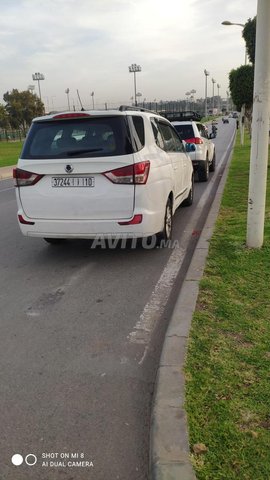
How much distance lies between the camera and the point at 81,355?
11.6 feet

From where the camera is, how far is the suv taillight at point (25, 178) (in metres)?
5.35

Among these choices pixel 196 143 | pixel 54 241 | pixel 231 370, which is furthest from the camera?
pixel 196 143

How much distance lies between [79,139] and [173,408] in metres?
3.49

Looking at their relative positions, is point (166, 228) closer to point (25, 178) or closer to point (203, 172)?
point (25, 178)

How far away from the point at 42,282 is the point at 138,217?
133cm

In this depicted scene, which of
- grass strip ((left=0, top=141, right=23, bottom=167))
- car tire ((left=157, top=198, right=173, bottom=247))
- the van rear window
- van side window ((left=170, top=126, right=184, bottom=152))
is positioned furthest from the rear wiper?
grass strip ((left=0, top=141, right=23, bottom=167))

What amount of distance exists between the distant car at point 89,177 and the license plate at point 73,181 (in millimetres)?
11

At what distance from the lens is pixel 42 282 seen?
5141 millimetres

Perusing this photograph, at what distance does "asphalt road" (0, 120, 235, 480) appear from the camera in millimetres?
2525

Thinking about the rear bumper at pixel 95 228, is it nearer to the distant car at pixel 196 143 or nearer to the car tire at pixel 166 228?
the car tire at pixel 166 228

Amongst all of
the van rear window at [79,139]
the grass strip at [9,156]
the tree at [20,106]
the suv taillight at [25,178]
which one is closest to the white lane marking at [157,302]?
the van rear window at [79,139]

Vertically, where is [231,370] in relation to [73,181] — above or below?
below

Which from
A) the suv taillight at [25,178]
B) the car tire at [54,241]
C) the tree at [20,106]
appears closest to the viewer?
the suv taillight at [25,178]

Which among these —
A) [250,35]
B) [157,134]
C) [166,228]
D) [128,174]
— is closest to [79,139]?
[128,174]
